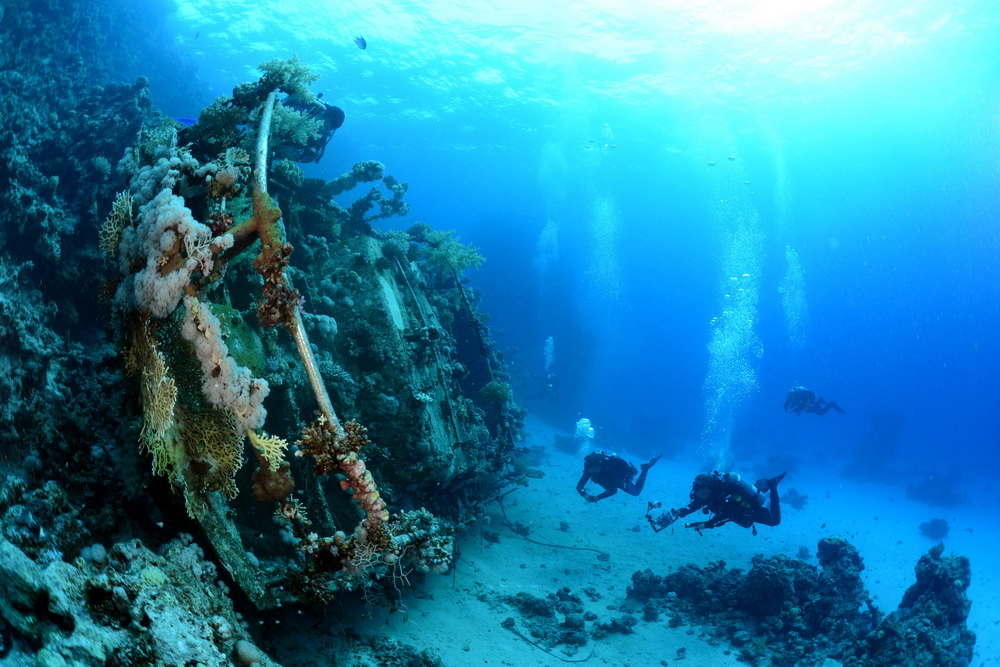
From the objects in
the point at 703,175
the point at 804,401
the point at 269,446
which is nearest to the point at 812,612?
the point at 269,446

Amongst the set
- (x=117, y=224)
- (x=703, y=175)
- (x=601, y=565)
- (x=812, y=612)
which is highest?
(x=703, y=175)

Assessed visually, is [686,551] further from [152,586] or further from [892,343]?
[892,343]

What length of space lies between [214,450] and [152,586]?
3.58 ft

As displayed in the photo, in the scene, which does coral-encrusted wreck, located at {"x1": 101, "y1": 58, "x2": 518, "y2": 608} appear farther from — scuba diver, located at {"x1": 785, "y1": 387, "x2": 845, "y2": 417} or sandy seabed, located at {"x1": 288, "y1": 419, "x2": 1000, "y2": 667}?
scuba diver, located at {"x1": 785, "y1": 387, "x2": 845, "y2": 417}

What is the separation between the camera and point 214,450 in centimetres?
400

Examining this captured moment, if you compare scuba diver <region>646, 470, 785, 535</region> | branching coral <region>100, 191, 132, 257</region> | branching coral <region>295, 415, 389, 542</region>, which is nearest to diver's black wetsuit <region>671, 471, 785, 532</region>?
scuba diver <region>646, 470, 785, 535</region>

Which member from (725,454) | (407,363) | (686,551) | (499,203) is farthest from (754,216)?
(407,363)

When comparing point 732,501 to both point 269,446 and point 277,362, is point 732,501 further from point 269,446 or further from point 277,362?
point 269,446

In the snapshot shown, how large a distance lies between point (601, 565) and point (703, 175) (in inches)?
2203

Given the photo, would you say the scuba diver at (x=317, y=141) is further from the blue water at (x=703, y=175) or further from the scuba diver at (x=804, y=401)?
the scuba diver at (x=804, y=401)

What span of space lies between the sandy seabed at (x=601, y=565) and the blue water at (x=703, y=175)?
7236 millimetres

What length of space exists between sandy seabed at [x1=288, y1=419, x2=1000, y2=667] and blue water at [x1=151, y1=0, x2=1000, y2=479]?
23.7 ft

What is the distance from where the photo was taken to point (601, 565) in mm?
11633

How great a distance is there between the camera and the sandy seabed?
6742 millimetres
